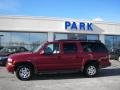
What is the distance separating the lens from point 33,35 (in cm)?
3294

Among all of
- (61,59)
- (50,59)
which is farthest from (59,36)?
(50,59)

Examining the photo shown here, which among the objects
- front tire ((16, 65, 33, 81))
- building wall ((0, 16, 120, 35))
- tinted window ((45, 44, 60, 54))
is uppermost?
building wall ((0, 16, 120, 35))

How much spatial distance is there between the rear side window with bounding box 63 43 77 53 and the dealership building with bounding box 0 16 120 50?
16.9m

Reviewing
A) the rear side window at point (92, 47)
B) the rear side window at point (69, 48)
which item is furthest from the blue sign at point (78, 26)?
the rear side window at point (69, 48)

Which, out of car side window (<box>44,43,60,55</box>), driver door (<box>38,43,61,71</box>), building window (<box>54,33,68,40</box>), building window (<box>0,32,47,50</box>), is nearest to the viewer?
driver door (<box>38,43,61,71</box>)

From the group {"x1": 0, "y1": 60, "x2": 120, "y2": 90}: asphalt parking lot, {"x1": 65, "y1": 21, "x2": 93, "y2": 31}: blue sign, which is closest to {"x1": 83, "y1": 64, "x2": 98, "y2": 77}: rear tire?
{"x1": 0, "y1": 60, "x2": 120, "y2": 90}: asphalt parking lot

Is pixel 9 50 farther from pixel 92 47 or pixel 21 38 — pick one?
pixel 92 47

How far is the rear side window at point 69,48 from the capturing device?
15.5 meters

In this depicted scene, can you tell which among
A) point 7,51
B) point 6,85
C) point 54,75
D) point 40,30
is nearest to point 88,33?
point 40,30

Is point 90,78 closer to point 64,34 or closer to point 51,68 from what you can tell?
point 51,68

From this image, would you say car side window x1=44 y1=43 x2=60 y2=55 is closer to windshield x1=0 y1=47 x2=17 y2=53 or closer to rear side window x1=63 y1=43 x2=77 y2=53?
rear side window x1=63 y1=43 x2=77 y2=53

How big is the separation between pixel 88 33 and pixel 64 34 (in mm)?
3010

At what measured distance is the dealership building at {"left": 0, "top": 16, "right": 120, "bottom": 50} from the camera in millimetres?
31734

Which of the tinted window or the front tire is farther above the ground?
the tinted window
